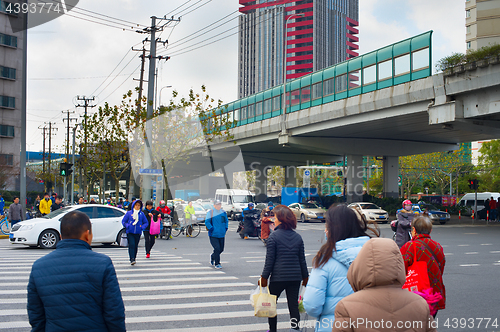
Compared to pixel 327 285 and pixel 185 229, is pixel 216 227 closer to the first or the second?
pixel 327 285

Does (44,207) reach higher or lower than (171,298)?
higher

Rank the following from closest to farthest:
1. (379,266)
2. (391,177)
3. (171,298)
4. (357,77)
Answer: (379,266) < (171,298) < (357,77) < (391,177)

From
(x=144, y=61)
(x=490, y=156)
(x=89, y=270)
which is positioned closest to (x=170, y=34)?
(x=144, y=61)

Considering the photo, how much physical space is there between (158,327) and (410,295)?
4515 mm

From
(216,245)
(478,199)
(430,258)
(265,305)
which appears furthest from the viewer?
(478,199)

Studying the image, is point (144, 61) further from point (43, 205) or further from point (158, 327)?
point (158, 327)

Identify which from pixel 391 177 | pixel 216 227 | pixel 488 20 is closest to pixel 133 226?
pixel 216 227

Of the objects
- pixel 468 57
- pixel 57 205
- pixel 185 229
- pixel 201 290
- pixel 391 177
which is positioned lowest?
pixel 185 229

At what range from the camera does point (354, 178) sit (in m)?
42.0

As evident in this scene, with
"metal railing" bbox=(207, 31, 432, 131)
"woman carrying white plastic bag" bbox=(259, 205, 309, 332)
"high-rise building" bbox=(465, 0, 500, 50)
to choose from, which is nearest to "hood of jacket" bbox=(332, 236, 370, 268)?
"woman carrying white plastic bag" bbox=(259, 205, 309, 332)

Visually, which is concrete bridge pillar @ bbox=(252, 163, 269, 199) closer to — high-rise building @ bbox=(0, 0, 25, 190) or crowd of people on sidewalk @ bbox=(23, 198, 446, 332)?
high-rise building @ bbox=(0, 0, 25, 190)

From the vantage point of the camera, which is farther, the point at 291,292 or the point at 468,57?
the point at 468,57

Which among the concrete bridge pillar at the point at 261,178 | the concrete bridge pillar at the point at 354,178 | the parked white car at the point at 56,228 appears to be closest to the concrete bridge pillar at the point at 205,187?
the concrete bridge pillar at the point at 261,178

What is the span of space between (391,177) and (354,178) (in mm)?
3847
